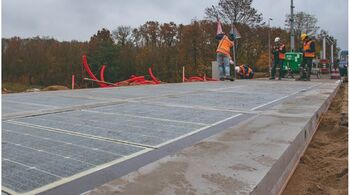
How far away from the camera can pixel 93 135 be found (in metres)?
4.86

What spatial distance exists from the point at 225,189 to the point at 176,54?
42.3m

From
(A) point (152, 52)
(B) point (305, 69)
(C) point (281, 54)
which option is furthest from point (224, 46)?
(A) point (152, 52)

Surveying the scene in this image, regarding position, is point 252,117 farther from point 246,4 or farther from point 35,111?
point 246,4

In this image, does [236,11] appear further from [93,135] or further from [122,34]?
[93,135]

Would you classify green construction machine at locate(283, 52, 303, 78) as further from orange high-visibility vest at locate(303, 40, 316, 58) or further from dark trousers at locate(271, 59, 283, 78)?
orange high-visibility vest at locate(303, 40, 316, 58)

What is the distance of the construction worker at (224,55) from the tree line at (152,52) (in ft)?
68.5

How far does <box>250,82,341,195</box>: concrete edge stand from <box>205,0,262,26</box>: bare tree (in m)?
35.1

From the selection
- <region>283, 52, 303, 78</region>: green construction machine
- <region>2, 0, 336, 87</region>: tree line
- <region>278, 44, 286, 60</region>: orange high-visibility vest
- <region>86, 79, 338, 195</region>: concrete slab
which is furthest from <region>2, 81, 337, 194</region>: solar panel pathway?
<region>2, 0, 336, 87</region>: tree line

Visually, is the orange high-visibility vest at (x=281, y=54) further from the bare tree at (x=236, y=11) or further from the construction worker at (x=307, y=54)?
the bare tree at (x=236, y=11)

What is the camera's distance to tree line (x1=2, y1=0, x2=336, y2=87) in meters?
40.4

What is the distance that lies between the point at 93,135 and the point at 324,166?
2.70m

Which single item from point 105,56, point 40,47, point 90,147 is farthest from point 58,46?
point 90,147

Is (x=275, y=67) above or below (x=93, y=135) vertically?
above

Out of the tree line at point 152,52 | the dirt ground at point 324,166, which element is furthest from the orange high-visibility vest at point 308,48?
the tree line at point 152,52
